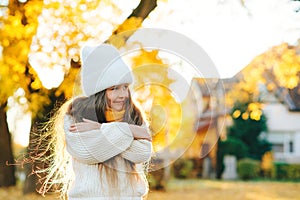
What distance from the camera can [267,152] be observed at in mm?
20266

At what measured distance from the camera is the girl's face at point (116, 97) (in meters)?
2.93

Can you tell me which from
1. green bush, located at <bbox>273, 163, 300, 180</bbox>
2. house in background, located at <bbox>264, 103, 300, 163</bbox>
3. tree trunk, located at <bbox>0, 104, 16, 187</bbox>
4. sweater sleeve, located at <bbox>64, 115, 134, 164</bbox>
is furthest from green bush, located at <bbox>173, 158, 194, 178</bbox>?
sweater sleeve, located at <bbox>64, 115, 134, 164</bbox>

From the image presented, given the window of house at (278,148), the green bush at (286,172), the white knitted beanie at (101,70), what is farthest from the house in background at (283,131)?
the white knitted beanie at (101,70)

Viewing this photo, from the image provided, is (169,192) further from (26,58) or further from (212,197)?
(26,58)

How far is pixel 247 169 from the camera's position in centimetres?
1875

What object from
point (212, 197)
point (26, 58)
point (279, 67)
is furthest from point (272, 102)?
point (26, 58)

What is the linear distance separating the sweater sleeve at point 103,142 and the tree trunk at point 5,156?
7412 millimetres

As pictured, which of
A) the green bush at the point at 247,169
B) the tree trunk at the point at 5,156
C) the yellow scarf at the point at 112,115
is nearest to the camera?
the yellow scarf at the point at 112,115

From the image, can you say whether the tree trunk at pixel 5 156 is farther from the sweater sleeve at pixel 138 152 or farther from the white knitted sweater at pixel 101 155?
the sweater sleeve at pixel 138 152

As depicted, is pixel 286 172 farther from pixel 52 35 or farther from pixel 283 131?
pixel 52 35

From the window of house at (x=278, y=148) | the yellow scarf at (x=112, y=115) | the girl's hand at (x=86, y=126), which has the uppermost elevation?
the yellow scarf at (x=112, y=115)

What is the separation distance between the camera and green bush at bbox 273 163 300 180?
18969mm

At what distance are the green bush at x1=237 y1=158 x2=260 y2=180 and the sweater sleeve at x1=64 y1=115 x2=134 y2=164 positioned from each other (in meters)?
16.2

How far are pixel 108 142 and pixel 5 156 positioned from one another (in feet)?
26.1
